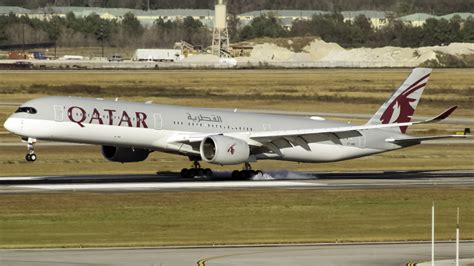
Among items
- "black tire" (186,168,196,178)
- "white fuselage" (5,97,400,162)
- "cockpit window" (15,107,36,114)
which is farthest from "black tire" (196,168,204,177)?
"cockpit window" (15,107,36,114)

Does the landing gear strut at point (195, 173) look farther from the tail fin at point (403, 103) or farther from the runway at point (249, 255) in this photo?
the runway at point (249, 255)

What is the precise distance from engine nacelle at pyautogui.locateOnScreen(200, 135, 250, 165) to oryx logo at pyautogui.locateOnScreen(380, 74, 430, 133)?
956 cm

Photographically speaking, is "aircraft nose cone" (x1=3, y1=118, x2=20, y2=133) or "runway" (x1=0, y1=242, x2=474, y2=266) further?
"aircraft nose cone" (x1=3, y1=118, x2=20, y2=133)

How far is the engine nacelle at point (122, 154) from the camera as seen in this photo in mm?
68000

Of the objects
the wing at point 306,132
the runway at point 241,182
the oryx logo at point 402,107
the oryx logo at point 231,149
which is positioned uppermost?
the oryx logo at point 402,107

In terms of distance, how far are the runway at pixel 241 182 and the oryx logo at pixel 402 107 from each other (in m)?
3.06

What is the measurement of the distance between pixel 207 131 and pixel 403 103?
1168 centimetres

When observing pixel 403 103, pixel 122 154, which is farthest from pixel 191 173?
pixel 403 103

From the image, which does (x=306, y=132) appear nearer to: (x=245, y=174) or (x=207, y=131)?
(x=245, y=174)

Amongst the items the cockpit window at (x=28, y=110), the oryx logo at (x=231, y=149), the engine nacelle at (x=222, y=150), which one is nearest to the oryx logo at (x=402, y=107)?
the engine nacelle at (x=222, y=150)

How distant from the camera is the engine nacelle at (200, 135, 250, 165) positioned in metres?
65.9

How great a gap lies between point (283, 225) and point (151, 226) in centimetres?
523

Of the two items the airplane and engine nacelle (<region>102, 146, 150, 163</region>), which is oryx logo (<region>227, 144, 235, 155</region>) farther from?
engine nacelle (<region>102, 146, 150, 163</region>)

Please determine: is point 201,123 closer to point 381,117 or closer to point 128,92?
point 381,117
